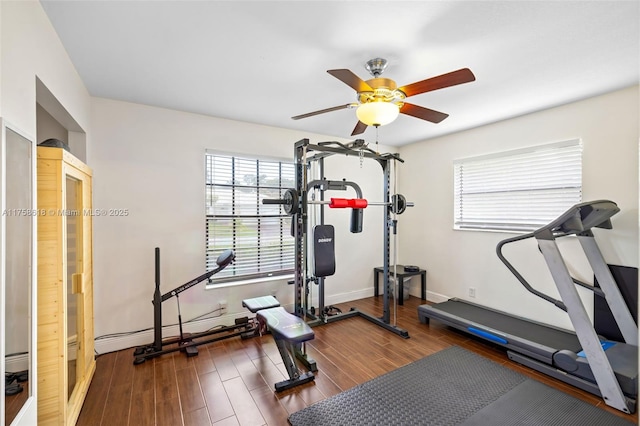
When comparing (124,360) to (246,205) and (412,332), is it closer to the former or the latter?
(246,205)

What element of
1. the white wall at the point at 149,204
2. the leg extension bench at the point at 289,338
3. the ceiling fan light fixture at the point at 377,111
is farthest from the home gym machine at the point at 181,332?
the ceiling fan light fixture at the point at 377,111

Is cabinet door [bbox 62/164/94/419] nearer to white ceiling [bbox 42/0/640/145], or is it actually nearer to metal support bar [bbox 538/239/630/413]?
white ceiling [bbox 42/0/640/145]

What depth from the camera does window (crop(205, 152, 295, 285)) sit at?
3.52 m

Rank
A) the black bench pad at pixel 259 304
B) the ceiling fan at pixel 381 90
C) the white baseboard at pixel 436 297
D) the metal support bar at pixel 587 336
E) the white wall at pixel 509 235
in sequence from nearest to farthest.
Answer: the ceiling fan at pixel 381 90
the metal support bar at pixel 587 336
the white wall at pixel 509 235
the black bench pad at pixel 259 304
the white baseboard at pixel 436 297

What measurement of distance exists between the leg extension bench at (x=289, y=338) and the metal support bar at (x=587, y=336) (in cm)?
205

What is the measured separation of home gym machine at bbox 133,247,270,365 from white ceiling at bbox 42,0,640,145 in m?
1.62

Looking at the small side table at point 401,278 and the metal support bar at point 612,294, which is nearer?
the metal support bar at point 612,294

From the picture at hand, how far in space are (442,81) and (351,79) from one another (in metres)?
0.57

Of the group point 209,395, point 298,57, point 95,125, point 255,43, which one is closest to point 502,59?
point 298,57

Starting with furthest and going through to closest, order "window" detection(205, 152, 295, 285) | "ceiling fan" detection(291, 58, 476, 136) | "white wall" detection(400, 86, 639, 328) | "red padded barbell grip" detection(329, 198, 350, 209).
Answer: "window" detection(205, 152, 295, 285), "red padded barbell grip" detection(329, 198, 350, 209), "white wall" detection(400, 86, 639, 328), "ceiling fan" detection(291, 58, 476, 136)

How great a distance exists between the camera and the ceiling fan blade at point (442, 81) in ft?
5.41

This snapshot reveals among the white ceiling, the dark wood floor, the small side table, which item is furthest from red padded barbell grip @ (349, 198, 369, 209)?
the small side table

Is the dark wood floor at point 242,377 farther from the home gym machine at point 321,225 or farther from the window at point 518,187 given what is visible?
the window at point 518,187

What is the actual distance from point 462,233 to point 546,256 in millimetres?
1739
